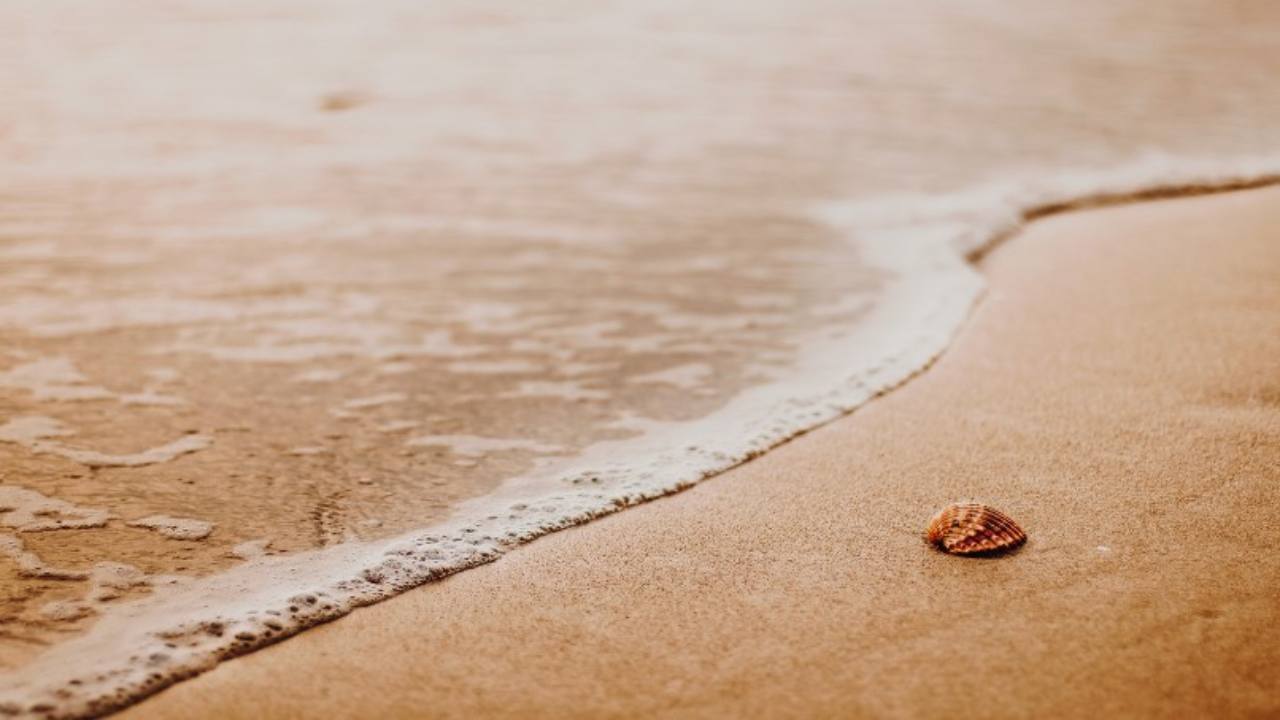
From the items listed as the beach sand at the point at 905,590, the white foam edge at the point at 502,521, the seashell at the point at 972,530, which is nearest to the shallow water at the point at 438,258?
the white foam edge at the point at 502,521

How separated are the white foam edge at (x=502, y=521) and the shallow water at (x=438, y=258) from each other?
0.04 feet

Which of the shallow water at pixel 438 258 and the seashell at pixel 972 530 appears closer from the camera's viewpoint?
the seashell at pixel 972 530

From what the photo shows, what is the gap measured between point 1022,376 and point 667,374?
4.42 feet

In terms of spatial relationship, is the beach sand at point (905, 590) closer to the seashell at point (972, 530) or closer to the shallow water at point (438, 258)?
the seashell at point (972, 530)

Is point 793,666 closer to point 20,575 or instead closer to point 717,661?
point 717,661

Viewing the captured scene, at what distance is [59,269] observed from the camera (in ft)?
17.3

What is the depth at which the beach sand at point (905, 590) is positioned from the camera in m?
2.34

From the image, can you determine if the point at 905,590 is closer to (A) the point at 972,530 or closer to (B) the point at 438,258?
(A) the point at 972,530

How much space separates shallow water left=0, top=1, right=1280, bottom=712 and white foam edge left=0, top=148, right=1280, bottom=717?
0.01 meters

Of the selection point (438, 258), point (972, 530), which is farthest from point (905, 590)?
point (438, 258)

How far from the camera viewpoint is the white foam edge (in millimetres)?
2467

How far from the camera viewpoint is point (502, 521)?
3.18 m

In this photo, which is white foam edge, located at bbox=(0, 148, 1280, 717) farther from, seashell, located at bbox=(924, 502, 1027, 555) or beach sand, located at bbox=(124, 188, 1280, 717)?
seashell, located at bbox=(924, 502, 1027, 555)

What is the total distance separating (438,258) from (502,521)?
106 inches
